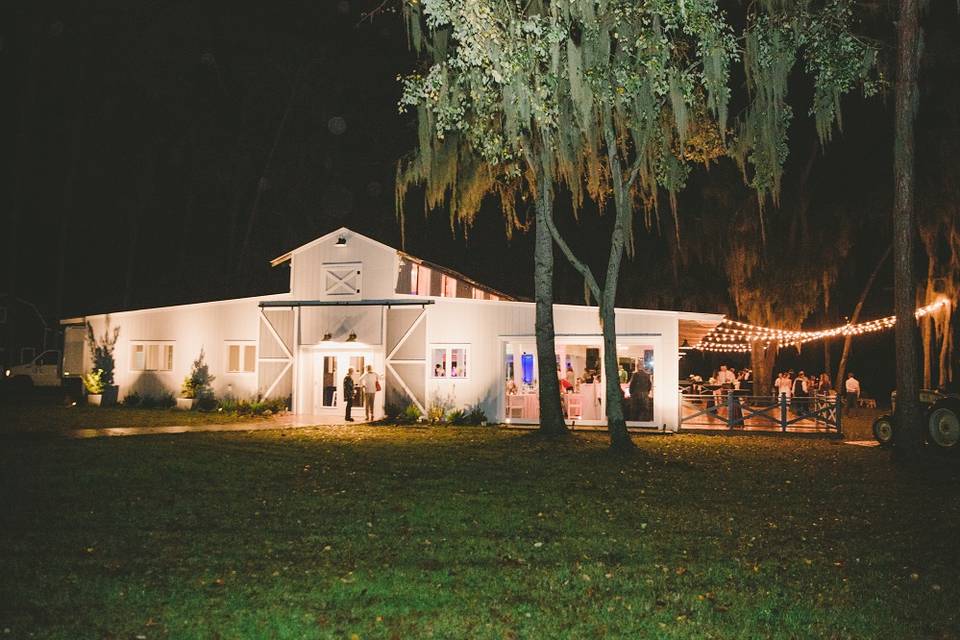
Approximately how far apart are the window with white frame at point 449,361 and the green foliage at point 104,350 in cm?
1091

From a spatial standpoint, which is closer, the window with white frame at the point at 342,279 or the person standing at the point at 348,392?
the person standing at the point at 348,392

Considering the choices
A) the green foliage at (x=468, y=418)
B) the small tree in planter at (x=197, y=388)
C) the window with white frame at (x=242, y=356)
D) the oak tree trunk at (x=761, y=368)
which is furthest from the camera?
the oak tree trunk at (x=761, y=368)

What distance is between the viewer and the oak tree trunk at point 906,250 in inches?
515

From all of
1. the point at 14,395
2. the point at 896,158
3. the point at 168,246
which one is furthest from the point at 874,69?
the point at 168,246

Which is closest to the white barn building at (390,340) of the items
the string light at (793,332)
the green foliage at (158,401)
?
the green foliage at (158,401)

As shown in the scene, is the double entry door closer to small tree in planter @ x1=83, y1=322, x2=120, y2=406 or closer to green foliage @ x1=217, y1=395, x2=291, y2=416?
green foliage @ x1=217, y1=395, x2=291, y2=416

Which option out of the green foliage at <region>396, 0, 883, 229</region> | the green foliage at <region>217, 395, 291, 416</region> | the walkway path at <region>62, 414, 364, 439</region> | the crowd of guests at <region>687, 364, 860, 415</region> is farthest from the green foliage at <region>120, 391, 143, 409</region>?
the crowd of guests at <region>687, 364, 860, 415</region>

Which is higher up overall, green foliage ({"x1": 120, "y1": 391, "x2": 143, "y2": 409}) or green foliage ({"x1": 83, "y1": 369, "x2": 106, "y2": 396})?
green foliage ({"x1": 83, "y1": 369, "x2": 106, "y2": 396})

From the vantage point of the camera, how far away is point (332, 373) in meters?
23.5

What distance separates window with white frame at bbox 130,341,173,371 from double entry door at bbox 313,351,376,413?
197 inches

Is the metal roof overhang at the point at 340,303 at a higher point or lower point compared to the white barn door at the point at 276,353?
higher

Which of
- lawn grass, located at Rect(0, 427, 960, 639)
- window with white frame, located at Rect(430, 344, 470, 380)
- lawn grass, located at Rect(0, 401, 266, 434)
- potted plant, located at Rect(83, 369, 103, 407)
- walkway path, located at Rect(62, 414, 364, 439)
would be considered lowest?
lawn grass, located at Rect(0, 427, 960, 639)

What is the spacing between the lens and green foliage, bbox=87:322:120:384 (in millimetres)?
26138

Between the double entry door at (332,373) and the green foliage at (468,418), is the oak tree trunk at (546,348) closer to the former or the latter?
the green foliage at (468,418)
